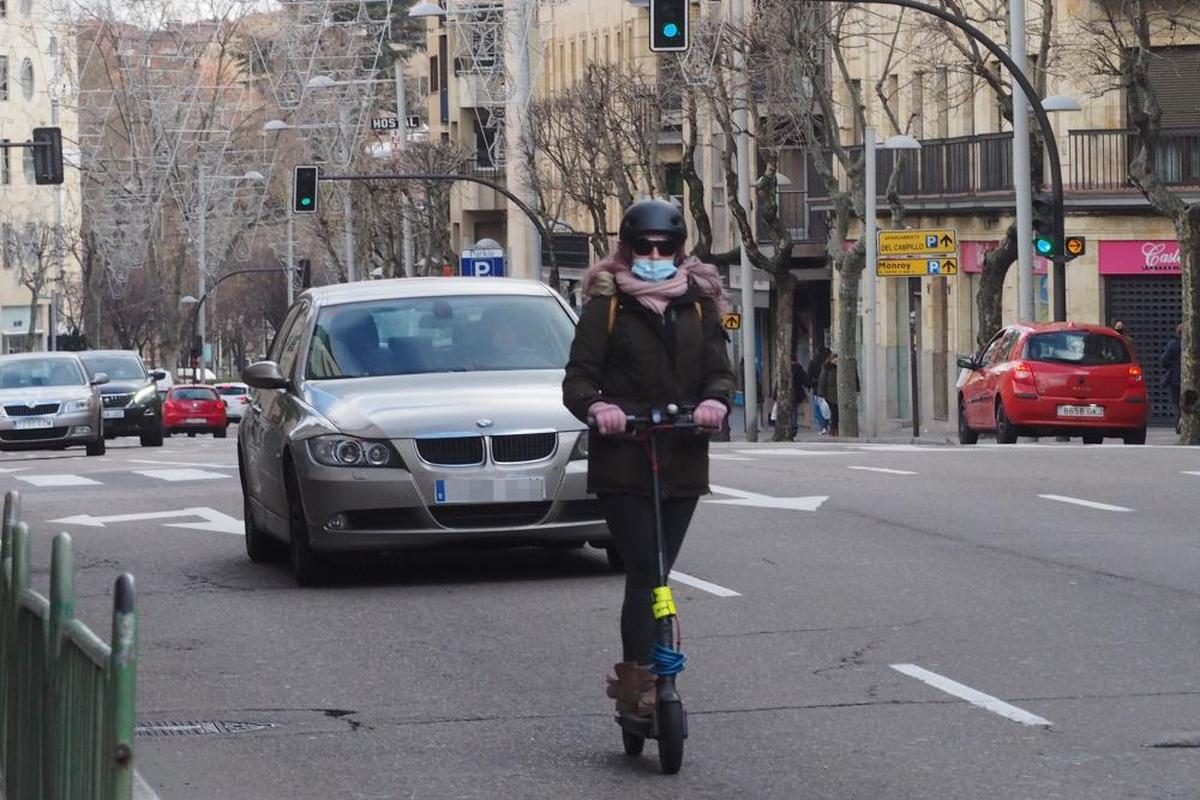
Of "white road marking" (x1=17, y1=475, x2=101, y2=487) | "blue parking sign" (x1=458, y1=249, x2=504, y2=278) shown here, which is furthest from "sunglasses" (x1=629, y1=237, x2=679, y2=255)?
"blue parking sign" (x1=458, y1=249, x2=504, y2=278)

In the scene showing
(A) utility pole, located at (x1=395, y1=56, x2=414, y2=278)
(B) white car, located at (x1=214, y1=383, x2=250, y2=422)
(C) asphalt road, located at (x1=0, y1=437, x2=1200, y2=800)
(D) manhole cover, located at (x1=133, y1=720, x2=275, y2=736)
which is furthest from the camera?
(B) white car, located at (x1=214, y1=383, x2=250, y2=422)

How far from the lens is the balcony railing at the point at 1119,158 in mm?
49875

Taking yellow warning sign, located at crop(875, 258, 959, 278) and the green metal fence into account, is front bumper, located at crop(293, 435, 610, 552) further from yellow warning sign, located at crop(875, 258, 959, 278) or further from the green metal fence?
yellow warning sign, located at crop(875, 258, 959, 278)

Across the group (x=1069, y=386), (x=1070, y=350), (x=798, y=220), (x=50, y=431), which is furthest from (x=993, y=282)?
(x=798, y=220)

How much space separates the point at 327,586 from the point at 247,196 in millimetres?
105347

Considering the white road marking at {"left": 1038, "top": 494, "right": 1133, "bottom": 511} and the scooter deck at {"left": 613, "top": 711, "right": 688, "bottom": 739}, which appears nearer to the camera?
the scooter deck at {"left": 613, "top": 711, "right": 688, "bottom": 739}

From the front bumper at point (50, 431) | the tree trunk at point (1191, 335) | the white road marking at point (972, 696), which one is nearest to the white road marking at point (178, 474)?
the front bumper at point (50, 431)

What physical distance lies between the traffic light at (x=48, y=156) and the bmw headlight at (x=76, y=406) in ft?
51.2

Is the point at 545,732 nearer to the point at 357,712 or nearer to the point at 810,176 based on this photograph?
the point at 357,712

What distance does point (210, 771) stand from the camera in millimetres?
9047

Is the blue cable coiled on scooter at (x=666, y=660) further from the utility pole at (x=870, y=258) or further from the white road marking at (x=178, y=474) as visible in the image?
the utility pole at (x=870, y=258)

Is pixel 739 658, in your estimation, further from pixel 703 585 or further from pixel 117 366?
pixel 117 366

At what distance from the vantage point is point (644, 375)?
29.5ft

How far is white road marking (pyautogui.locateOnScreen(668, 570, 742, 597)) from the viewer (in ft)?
45.6
